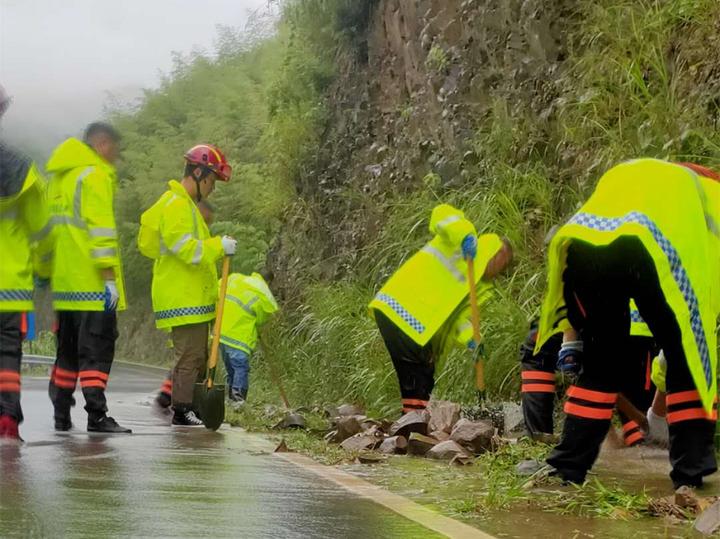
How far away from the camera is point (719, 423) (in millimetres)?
6562

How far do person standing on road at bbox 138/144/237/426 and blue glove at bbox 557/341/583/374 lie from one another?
408cm

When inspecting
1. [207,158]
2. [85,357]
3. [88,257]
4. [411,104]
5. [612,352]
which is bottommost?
[85,357]

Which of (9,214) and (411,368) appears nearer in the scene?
(9,214)

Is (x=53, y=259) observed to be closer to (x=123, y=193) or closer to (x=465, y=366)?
(x=465, y=366)

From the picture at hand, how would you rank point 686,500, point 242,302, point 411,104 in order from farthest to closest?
point 411,104, point 242,302, point 686,500

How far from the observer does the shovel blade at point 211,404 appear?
8617mm

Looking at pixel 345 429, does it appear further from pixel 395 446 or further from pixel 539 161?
pixel 539 161

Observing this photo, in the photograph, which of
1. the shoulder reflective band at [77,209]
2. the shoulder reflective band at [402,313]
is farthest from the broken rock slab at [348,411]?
the shoulder reflective band at [77,209]

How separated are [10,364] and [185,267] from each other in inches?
87.3

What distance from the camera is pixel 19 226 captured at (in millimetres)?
6832

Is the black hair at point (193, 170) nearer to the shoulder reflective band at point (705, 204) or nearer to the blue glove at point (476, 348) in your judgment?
the blue glove at point (476, 348)

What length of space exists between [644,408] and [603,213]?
257 centimetres

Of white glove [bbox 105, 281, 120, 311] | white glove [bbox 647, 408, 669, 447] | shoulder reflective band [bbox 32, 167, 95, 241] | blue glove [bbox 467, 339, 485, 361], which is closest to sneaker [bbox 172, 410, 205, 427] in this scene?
white glove [bbox 105, 281, 120, 311]

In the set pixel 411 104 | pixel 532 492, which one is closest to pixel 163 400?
pixel 411 104
